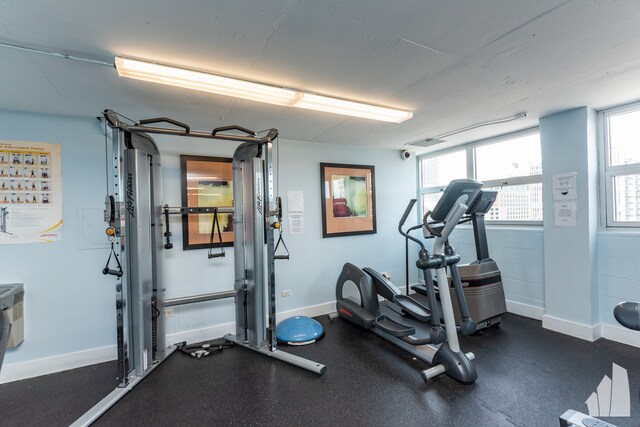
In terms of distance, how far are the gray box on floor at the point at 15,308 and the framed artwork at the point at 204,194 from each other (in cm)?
133

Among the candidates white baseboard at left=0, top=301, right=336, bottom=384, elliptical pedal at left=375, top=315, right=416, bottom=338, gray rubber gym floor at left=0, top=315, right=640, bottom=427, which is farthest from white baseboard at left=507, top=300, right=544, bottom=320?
white baseboard at left=0, top=301, right=336, bottom=384

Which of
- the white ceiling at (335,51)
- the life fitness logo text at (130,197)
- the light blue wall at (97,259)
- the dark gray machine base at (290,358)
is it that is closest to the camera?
the white ceiling at (335,51)

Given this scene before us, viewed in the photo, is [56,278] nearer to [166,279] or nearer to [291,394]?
[166,279]

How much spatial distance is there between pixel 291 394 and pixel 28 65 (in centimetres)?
285

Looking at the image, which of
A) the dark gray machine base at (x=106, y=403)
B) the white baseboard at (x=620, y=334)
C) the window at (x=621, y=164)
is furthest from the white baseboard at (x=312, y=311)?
the window at (x=621, y=164)

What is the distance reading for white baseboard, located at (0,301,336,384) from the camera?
8.02ft

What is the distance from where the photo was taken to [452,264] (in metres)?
2.43

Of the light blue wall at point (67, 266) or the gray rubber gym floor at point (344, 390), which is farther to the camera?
the light blue wall at point (67, 266)

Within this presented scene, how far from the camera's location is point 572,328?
294cm

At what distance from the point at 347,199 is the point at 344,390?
249cm

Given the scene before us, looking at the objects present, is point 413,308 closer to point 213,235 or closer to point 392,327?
point 392,327

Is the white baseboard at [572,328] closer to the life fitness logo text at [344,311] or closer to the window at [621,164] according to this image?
the window at [621,164]

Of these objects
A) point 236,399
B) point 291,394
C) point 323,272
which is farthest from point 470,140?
point 236,399

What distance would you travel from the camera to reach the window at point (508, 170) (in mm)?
3518
